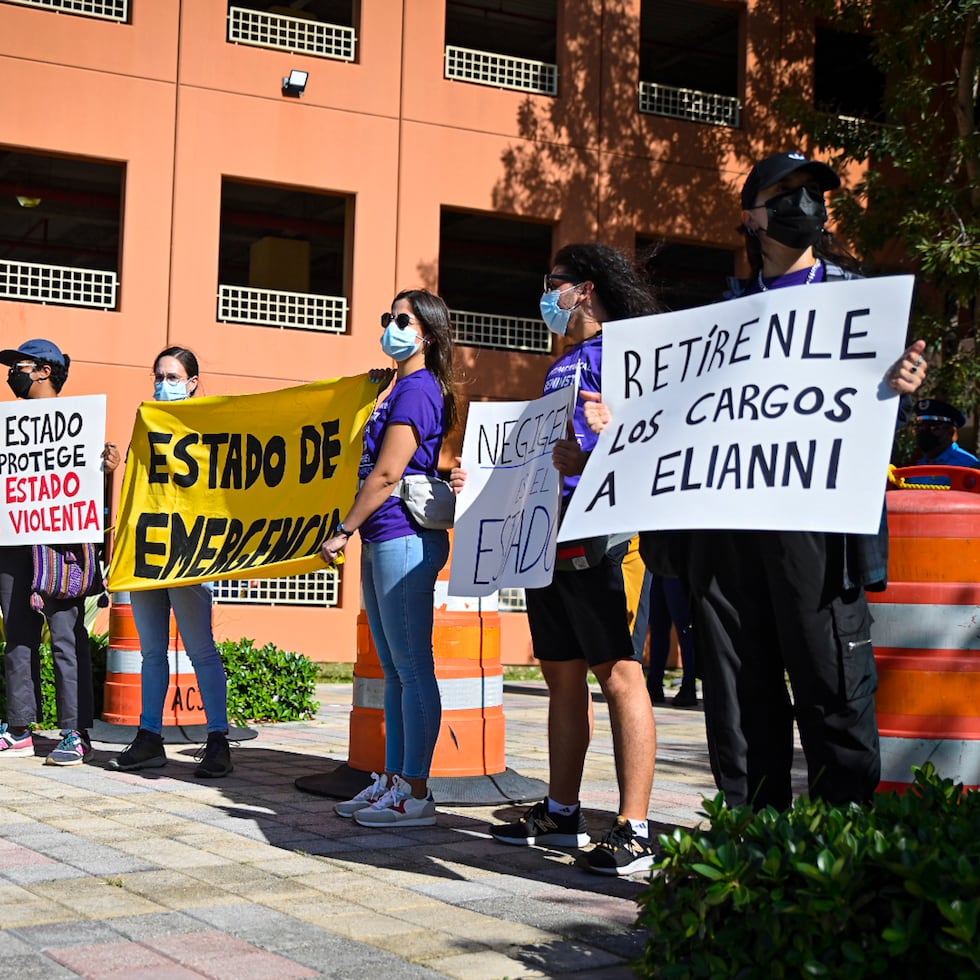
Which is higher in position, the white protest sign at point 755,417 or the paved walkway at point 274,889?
the white protest sign at point 755,417

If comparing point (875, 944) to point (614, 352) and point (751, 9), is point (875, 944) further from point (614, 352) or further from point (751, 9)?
point (751, 9)

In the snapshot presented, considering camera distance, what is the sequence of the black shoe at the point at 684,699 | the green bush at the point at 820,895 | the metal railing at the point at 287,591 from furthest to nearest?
the metal railing at the point at 287,591 → the black shoe at the point at 684,699 → the green bush at the point at 820,895

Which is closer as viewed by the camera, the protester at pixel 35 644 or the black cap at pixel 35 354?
the protester at pixel 35 644

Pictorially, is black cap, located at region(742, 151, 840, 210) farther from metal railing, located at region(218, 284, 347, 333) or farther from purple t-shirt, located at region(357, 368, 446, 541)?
metal railing, located at region(218, 284, 347, 333)

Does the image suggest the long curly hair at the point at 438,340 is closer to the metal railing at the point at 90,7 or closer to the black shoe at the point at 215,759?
the black shoe at the point at 215,759

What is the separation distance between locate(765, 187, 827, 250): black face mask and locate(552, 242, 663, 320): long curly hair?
1.22 metres

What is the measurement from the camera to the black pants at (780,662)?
385cm

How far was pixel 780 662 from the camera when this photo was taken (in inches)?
161

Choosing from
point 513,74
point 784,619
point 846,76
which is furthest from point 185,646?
point 846,76

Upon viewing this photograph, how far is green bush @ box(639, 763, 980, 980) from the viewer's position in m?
2.82

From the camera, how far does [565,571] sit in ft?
16.7

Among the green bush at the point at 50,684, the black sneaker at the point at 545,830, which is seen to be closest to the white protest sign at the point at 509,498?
the black sneaker at the point at 545,830

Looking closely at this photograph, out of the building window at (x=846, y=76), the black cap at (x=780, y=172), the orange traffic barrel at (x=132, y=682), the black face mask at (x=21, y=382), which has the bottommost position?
the orange traffic barrel at (x=132, y=682)

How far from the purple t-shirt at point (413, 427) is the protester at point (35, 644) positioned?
2.12 m
